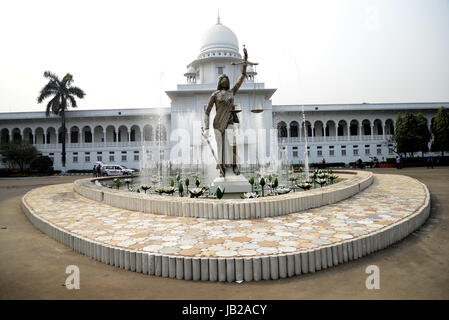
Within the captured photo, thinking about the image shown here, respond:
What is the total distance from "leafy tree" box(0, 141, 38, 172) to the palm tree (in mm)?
4099

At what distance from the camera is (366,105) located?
34719 millimetres

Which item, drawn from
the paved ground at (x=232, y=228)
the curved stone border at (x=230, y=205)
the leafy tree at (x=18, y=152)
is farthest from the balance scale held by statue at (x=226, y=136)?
the leafy tree at (x=18, y=152)

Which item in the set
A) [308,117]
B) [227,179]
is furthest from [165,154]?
[227,179]

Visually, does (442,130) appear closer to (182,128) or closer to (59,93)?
(182,128)

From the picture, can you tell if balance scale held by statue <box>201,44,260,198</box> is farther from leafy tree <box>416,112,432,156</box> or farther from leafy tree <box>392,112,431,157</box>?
leafy tree <box>416,112,432,156</box>

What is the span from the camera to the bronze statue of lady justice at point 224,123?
23.8 feet

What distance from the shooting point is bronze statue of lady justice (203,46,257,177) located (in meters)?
7.24

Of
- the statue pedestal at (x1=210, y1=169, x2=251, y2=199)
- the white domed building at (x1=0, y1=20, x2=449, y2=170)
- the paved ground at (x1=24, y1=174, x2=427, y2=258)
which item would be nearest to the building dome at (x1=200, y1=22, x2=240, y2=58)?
the white domed building at (x1=0, y1=20, x2=449, y2=170)

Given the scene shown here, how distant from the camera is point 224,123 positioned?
23.9 ft

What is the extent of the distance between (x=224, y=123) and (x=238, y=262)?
494 centimetres
